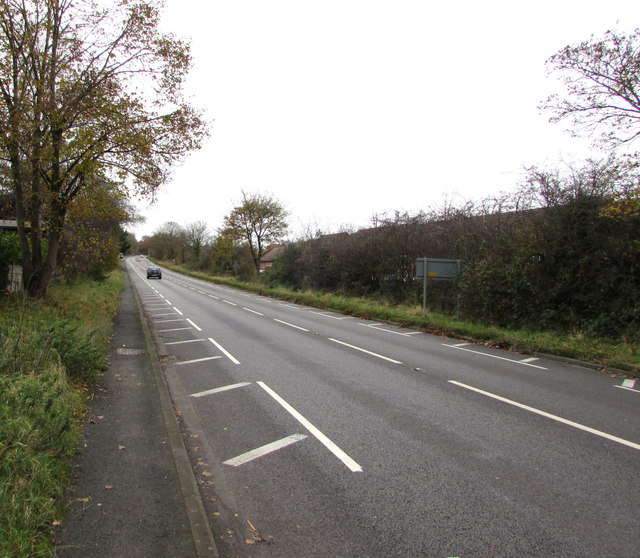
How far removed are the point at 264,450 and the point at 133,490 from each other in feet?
4.50

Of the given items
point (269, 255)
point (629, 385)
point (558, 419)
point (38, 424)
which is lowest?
point (629, 385)

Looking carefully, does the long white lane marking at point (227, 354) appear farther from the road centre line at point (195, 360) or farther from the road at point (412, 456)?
the road centre line at point (195, 360)

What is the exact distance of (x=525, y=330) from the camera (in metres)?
12.5

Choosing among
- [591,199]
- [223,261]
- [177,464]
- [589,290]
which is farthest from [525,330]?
[223,261]

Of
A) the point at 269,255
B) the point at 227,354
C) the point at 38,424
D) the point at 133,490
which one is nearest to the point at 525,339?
the point at 227,354

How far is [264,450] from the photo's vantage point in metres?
4.49

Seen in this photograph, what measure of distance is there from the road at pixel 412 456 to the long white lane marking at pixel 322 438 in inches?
1.2

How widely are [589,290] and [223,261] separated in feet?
157

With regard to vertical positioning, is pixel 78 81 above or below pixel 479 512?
above

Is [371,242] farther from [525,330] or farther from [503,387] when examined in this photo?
[503,387]

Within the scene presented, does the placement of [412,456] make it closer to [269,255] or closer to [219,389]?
[219,389]

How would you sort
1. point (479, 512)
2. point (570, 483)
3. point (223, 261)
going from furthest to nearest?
1. point (223, 261)
2. point (570, 483)
3. point (479, 512)

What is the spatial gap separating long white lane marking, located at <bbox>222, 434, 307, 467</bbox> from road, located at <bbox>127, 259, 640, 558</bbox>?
0.02 meters

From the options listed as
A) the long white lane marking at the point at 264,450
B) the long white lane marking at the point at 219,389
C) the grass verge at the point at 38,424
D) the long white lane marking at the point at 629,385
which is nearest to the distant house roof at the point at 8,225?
the grass verge at the point at 38,424
